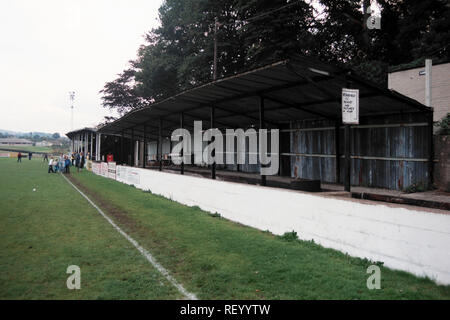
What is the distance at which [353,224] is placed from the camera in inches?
230

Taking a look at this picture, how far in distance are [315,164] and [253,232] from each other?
Result: 625 centimetres

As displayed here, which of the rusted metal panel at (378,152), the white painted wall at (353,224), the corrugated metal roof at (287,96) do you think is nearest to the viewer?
the white painted wall at (353,224)

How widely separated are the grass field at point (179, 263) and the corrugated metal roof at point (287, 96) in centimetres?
375

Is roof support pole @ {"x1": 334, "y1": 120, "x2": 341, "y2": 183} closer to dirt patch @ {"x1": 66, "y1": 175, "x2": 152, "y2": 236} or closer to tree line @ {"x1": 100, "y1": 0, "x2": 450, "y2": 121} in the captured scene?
dirt patch @ {"x1": 66, "y1": 175, "x2": 152, "y2": 236}

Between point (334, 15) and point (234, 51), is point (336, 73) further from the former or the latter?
point (234, 51)

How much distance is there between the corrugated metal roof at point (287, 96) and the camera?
749 centimetres

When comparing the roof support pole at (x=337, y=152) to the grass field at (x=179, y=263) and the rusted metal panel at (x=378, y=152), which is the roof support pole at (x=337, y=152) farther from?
the grass field at (x=179, y=263)

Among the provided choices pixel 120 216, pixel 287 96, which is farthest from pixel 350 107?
pixel 120 216

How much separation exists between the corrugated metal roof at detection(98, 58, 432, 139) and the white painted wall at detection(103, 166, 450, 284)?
2765 millimetres

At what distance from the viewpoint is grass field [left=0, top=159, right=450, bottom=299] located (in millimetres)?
4461

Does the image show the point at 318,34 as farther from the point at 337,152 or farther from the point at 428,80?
the point at 337,152

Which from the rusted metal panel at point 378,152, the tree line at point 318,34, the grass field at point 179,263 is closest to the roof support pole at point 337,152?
the rusted metal panel at point 378,152

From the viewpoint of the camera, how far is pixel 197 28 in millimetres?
35125

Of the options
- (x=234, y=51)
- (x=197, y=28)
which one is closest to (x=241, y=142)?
(x=234, y=51)
